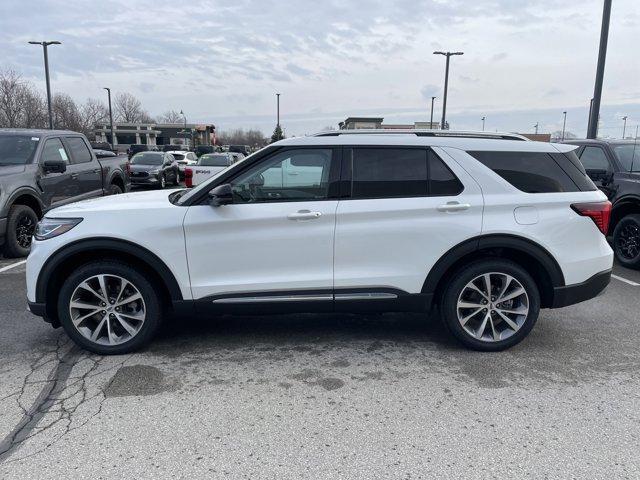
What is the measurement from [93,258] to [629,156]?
7.58 m

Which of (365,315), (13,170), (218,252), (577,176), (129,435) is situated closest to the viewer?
(129,435)

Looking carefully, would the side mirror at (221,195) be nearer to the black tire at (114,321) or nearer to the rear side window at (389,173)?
the black tire at (114,321)

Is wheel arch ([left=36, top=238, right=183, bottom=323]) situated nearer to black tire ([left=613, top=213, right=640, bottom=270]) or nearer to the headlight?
the headlight

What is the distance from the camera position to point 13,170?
7.51 meters

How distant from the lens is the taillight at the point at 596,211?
160 inches

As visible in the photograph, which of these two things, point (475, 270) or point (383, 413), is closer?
point (383, 413)

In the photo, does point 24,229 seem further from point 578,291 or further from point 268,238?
point 578,291

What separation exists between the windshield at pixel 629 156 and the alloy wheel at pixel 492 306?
4.71 metres

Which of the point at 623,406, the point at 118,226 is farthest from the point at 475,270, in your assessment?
the point at 118,226

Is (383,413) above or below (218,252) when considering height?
below

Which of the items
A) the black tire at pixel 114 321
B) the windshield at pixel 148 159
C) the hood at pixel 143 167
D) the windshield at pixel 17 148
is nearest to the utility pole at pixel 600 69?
the black tire at pixel 114 321

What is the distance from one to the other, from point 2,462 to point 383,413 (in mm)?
2189

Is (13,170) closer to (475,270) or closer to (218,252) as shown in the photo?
(218,252)

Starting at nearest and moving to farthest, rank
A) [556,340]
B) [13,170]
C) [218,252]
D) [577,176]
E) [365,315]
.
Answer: [218,252] → [577,176] → [556,340] → [365,315] → [13,170]
